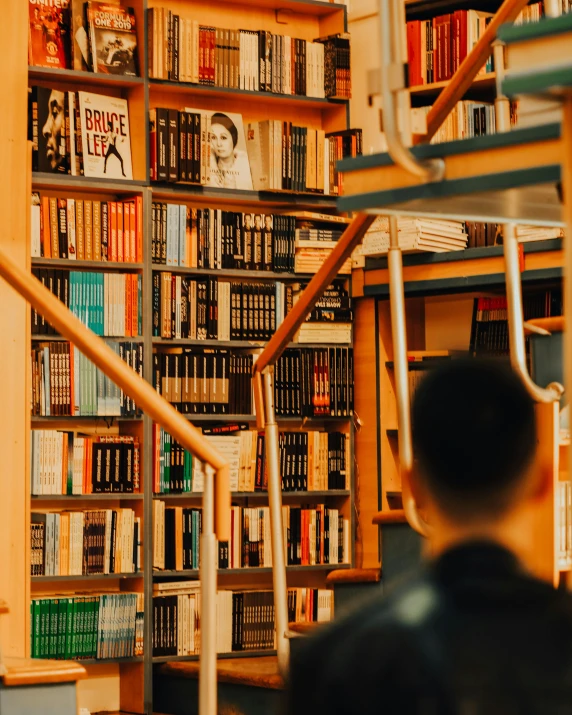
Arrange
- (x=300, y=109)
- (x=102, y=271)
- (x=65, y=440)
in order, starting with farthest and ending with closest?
(x=300, y=109)
(x=102, y=271)
(x=65, y=440)

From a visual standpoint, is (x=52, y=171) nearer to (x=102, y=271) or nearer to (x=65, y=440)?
(x=102, y=271)

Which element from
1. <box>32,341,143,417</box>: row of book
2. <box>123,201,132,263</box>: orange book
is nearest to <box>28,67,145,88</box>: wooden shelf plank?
<box>123,201,132,263</box>: orange book

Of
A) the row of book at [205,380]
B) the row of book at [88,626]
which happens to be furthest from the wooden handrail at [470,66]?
the row of book at [88,626]

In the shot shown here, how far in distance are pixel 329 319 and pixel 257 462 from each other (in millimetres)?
665

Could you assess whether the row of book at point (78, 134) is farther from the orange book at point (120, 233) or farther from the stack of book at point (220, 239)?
the stack of book at point (220, 239)

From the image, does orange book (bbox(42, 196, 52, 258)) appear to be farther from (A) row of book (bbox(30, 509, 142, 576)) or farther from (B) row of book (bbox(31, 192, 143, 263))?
(A) row of book (bbox(30, 509, 142, 576))

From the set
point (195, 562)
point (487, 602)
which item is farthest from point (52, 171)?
point (487, 602)

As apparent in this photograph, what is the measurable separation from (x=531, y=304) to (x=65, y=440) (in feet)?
6.11

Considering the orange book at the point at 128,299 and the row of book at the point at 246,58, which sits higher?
the row of book at the point at 246,58

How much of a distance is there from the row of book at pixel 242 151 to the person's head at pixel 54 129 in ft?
1.18

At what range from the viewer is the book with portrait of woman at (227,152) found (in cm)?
524

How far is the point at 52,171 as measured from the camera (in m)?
4.89

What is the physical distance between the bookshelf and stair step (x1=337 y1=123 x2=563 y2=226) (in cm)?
317

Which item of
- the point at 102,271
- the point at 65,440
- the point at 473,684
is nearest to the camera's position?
the point at 473,684
